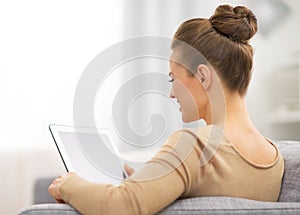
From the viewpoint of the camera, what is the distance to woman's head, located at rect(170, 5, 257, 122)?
3.76 feet

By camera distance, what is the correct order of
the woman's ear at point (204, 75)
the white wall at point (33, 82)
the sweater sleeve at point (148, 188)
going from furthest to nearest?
the white wall at point (33, 82) → the woman's ear at point (204, 75) → the sweater sleeve at point (148, 188)

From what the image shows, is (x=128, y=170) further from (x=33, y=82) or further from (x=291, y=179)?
(x=33, y=82)

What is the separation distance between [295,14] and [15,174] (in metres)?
1.85

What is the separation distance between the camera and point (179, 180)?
3.23ft

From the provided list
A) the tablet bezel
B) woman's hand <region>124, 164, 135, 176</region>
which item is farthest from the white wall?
woman's hand <region>124, 164, 135, 176</region>

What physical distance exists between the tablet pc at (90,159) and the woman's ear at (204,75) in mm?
271

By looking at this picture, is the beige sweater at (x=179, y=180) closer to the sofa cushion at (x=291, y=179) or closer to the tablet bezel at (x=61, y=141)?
the sofa cushion at (x=291, y=179)

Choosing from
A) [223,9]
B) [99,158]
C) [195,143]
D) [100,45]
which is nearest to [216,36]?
[223,9]

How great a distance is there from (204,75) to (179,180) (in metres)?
0.27

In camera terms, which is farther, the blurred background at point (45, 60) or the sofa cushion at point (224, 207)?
the blurred background at point (45, 60)

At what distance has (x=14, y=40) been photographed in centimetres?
280

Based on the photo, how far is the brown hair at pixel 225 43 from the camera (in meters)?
1.15

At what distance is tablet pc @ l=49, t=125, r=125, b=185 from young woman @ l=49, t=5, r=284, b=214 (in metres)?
0.15

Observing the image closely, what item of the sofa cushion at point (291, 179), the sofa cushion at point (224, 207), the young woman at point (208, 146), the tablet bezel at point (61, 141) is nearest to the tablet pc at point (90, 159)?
the tablet bezel at point (61, 141)
